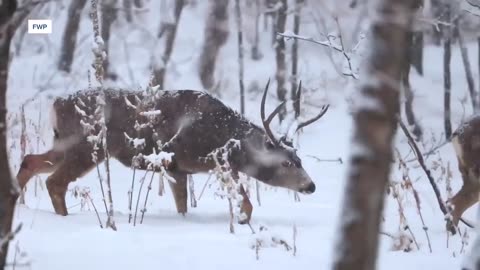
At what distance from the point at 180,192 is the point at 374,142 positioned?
5363 millimetres

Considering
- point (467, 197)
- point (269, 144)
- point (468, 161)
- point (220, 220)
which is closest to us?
point (220, 220)

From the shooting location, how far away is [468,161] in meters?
7.27

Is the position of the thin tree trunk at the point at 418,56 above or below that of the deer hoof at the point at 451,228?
above

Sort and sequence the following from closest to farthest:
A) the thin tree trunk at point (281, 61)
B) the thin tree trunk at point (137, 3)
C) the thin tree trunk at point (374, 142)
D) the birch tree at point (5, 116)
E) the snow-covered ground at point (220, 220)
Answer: the thin tree trunk at point (374, 142) < the birch tree at point (5, 116) < the snow-covered ground at point (220, 220) < the thin tree trunk at point (281, 61) < the thin tree trunk at point (137, 3)

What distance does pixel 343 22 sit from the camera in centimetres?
2323

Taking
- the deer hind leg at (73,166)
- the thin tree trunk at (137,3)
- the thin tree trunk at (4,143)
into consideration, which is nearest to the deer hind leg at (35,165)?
the deer hind leg at (73,166)

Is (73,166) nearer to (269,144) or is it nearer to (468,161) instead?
(269,144)

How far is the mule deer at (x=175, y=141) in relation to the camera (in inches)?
287

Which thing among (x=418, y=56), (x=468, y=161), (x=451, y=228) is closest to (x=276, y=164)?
(x=468, y=161)

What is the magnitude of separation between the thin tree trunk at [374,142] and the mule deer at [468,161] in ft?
16.1

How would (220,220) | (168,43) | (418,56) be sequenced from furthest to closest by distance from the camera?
(418,56)
(168,43)
(220,220)

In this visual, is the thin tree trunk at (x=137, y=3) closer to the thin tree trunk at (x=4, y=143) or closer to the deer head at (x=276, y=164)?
the deer head at (x=276, y=164)

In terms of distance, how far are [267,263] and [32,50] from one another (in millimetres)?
16323

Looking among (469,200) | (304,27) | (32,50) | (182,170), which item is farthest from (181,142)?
(304,27)
